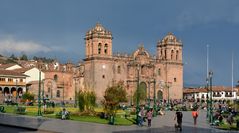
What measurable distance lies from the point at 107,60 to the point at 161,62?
527 inches

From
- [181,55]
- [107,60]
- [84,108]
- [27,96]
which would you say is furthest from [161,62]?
[84,108]

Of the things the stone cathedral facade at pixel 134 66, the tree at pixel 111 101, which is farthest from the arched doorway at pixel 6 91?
the tree at pixel 111 101

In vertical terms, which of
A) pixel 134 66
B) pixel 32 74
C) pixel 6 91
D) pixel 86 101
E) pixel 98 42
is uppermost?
pixel 98 42

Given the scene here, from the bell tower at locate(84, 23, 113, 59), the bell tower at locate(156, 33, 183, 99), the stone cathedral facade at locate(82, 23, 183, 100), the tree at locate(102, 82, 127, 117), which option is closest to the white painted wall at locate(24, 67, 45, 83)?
the stone cathedral facade at locate(82, 23, 183, 100)

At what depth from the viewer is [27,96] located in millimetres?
64438

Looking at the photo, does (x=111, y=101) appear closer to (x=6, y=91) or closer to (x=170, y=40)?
(x=6, y=91)

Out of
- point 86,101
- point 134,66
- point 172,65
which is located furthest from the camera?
point 172,65

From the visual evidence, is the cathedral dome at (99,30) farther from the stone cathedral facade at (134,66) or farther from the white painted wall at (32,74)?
the white painted wall at (32,74)

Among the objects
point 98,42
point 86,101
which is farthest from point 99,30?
point 86,101

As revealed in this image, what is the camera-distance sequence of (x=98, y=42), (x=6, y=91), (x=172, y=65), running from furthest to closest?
(x=172, y=65) < (x=6, y=91) < (x=98, y=42)

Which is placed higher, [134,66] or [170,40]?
[170,40]

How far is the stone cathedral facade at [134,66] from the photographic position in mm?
75312

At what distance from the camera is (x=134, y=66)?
81125 mm

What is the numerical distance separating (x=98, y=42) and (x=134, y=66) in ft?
29.6
